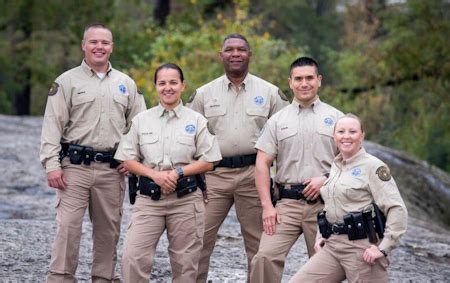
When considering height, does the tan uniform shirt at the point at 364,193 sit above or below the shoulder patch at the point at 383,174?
below

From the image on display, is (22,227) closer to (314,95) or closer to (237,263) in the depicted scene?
(237,263)

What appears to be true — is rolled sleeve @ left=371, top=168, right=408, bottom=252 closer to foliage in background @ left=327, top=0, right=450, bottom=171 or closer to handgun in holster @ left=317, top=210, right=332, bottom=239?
handgun in holster @ left=317, top=210, right=332, bottom=239

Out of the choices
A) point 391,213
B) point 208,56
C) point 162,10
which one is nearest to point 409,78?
point 208,56

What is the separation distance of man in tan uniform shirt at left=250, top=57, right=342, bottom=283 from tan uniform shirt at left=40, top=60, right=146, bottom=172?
3.90 ft

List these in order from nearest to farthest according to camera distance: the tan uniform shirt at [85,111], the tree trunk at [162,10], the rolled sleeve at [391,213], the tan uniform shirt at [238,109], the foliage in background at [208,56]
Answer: the rolled sleeve at [391,213]
the tan uniform shirt at [85,111]
the tan uniform shirt at [238,109]
the foliage in background at [208,56]
the tree trunk at [162,10]

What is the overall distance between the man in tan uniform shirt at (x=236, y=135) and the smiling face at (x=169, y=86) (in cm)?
76

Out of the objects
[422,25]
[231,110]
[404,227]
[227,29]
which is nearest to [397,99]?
[422,25]

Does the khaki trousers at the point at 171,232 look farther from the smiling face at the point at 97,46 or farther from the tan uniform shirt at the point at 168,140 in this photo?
the smiling face at the point at 97,46

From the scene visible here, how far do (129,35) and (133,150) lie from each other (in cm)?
2961

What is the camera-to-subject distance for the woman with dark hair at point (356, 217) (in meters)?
Result: 6.50

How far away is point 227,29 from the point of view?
83.1ft

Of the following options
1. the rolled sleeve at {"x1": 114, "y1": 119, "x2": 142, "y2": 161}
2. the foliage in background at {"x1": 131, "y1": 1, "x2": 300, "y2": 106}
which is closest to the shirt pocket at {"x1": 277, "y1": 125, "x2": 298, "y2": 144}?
the rolled sleeve at {"x1": 114, "y1": 119, "x2": 142, "y2": 161}

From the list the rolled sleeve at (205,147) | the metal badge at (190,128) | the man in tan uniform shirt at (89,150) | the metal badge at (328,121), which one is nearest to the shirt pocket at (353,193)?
the metal badge at (328,121)

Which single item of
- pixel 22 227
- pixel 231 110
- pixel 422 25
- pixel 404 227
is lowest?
pixel 22 227
